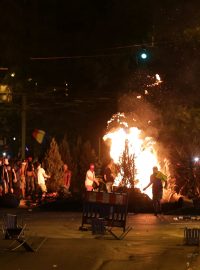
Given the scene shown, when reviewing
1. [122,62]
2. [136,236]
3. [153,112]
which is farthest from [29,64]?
[136,236]

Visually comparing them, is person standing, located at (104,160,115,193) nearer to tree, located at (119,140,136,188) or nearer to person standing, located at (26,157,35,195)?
tree, located at (119,140,136,188)

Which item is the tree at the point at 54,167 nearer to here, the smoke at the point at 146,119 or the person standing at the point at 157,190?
the smoke at the point at 146,119

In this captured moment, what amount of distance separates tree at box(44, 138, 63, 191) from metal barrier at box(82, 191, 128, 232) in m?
13.7

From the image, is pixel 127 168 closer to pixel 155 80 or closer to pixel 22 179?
pixel 155 80

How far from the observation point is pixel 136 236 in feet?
54.6

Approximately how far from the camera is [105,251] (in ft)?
45.7

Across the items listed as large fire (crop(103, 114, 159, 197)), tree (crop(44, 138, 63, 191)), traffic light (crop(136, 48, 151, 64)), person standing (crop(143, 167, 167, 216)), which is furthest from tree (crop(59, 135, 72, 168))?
person standing (crop(143, 167, 167, 216))

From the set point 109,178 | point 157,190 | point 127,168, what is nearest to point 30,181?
point 109,178

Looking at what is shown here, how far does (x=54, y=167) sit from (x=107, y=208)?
49.4ft

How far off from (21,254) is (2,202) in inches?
455

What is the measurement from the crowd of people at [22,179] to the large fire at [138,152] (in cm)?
315

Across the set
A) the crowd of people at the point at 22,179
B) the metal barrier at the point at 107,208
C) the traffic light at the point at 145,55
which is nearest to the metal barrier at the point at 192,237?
the metal barrier at the point at 107,208

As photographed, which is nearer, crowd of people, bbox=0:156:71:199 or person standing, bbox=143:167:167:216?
person standing, bbox=143:167:167:216

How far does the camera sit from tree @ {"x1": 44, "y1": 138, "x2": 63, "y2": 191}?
31.4m
